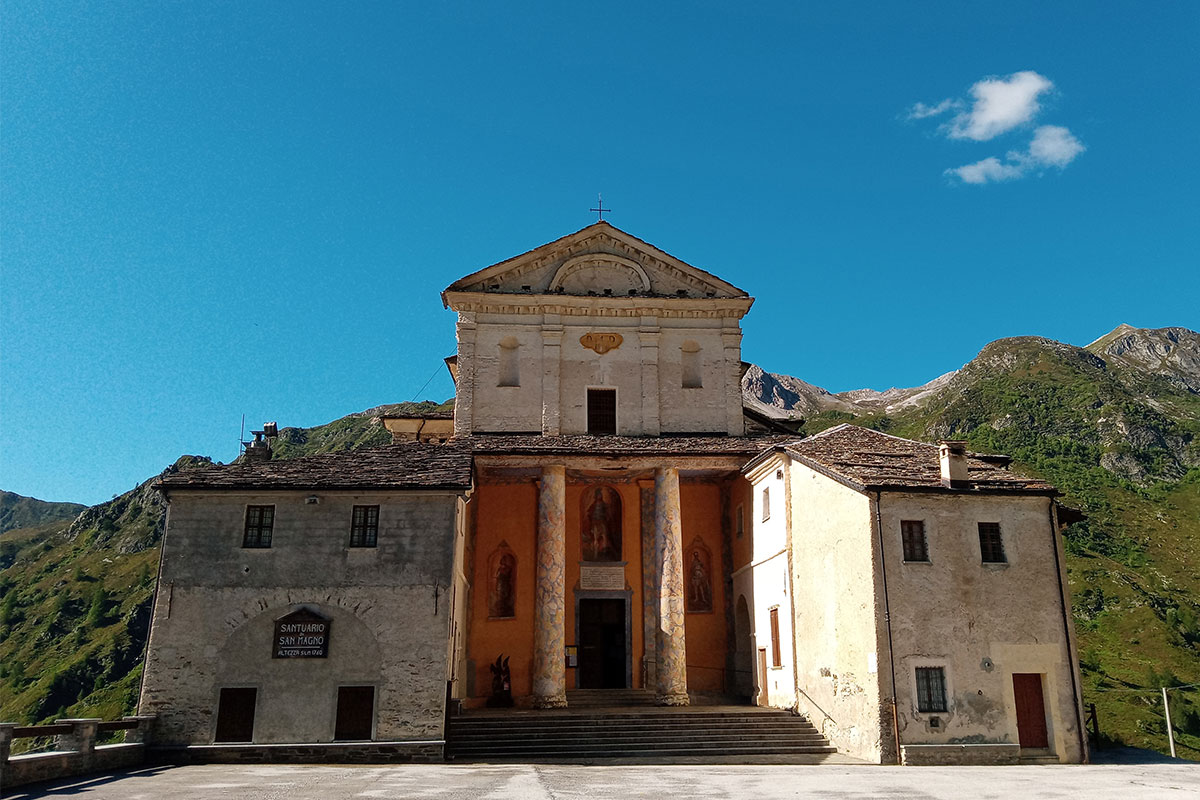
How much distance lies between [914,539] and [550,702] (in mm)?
11450

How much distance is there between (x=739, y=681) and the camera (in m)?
30.0

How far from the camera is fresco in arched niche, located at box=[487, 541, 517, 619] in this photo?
3033 cm

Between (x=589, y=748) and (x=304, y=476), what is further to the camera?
(x=304, y=476)

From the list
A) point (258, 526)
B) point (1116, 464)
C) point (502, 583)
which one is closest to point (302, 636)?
point (258, 526)

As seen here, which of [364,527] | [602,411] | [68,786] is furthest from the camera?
[602,411]

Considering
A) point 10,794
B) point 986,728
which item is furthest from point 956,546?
point 10,794

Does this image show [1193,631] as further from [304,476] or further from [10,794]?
[10,794]

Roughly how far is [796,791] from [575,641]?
609 inches

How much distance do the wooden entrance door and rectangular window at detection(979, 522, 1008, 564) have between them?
8123 millimetres

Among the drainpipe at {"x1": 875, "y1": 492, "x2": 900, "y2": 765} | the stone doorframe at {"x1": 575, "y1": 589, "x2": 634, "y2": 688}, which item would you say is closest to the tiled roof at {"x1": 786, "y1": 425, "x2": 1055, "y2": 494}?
the drainpipe at {"x1": 875, "y1": 492, "x2": 900, "y2": 765}

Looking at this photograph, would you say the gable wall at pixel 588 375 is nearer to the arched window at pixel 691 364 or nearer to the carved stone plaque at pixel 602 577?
the arched window at pixel 691 364

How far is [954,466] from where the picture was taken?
74.8 feet

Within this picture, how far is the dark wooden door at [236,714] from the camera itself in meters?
22.5

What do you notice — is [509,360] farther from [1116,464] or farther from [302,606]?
[1116,464]
